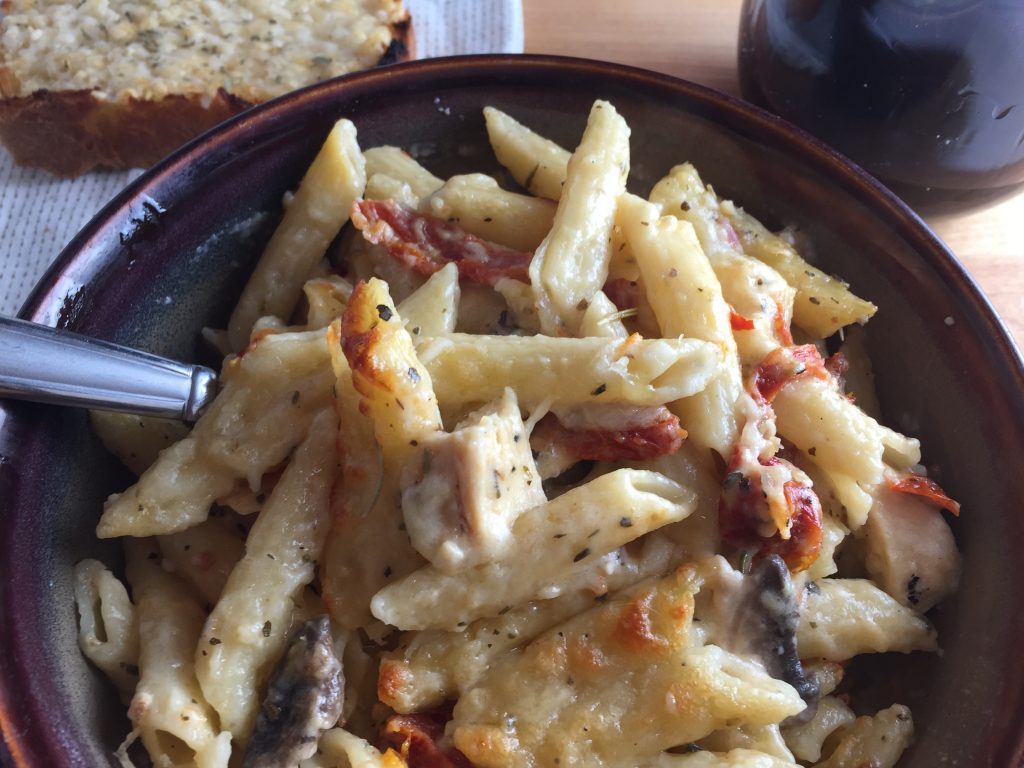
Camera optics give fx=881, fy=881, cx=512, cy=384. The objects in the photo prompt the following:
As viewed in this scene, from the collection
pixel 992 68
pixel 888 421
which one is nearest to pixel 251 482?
pixel 888 421

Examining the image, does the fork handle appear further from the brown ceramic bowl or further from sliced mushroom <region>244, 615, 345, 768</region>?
sliced mushroom <region>244, 615, 345, 768</region>

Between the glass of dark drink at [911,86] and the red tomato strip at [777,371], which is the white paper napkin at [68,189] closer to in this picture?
the glass of dark drink at [911,86]

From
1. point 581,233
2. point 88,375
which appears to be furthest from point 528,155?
point 88,375

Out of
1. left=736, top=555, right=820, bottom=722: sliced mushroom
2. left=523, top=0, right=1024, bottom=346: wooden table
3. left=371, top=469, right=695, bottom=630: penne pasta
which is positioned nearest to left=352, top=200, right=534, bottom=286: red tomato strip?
left=371, top=469, right=695, bottom=630: penne pasta

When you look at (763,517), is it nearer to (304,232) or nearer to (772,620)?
(772,620)

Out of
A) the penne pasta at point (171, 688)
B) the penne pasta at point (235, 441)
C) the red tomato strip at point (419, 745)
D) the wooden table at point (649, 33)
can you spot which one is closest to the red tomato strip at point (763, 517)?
the red tomato strip at point (419, 745)
